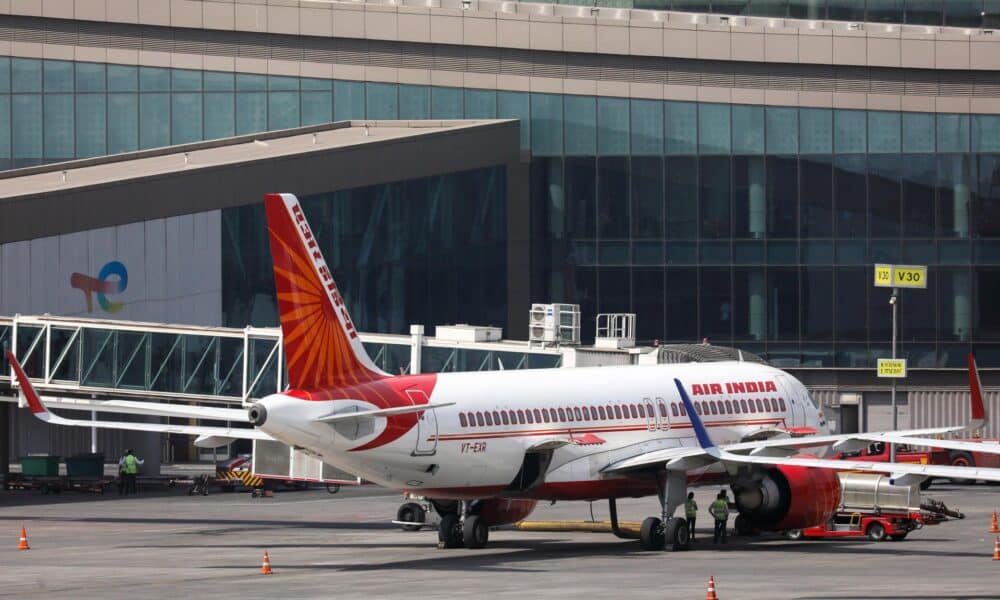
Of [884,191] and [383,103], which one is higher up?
[383,103]

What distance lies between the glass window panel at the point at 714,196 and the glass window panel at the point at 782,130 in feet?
7.69

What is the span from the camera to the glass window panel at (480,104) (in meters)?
85.2

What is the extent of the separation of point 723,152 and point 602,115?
241 inches

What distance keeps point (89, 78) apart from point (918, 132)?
4050 cm

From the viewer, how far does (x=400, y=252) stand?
3088 inches

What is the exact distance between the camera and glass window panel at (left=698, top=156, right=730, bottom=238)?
277 ft

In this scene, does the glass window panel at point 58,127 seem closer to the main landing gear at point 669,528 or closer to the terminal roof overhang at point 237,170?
the terminal roof overhang at point 237,170

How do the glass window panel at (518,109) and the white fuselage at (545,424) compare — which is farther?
the glass window panel at (518,109)

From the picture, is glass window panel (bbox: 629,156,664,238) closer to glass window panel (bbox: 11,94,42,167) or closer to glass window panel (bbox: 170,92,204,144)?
glass window panel (bbox: 170,92,204,144)

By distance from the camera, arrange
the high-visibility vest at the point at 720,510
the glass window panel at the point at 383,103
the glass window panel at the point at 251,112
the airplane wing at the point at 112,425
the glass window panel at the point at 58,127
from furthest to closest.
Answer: the glass window panel at the point at 58,127, the glass window panel at the point at 251,112, the glass window panel at the point at 383,103, the airplane wing at the point at 112,425, the high-visibility vest at the point at 720,510

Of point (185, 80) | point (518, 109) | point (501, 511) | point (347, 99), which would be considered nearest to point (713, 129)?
point (518, 109)

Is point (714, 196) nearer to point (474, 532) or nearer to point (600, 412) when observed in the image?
point (600, 412)

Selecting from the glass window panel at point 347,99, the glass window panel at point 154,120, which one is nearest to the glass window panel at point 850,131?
the glass window panel at point 347,99

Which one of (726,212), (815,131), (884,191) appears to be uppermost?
(815,131)
